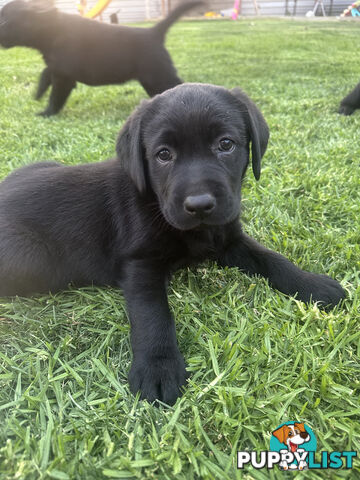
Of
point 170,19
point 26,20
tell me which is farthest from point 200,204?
point 26,20

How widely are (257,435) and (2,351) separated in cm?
113

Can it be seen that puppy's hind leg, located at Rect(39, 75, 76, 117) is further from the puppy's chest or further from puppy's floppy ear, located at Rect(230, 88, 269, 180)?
the puppy's chest

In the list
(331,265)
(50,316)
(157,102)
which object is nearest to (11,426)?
(50,316)

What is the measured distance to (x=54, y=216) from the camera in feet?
6.84

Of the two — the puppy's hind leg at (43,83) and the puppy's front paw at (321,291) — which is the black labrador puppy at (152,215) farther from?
the puppy's hind leg at (43,83)

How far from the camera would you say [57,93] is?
207 inches

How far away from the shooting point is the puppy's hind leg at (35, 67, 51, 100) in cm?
549

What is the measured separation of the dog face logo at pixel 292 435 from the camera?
126cm

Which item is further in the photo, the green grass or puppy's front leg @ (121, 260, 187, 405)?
puppy's front leg @ (121, 260, 187, 405)

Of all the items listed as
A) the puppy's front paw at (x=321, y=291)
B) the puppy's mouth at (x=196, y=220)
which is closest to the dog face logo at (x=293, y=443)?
the puppy's front paw at (x=321, y=291)

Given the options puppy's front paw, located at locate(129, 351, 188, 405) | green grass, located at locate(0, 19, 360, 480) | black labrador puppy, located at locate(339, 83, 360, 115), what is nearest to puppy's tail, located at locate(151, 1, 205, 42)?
black labrador puppy, located at locate(339, 83, 360, 115)

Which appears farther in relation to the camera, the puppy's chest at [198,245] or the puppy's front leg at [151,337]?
the puppy's chest at [198,245]

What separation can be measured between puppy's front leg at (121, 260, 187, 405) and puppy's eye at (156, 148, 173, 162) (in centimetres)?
52

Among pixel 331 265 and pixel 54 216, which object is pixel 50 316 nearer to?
pixel 54 216
